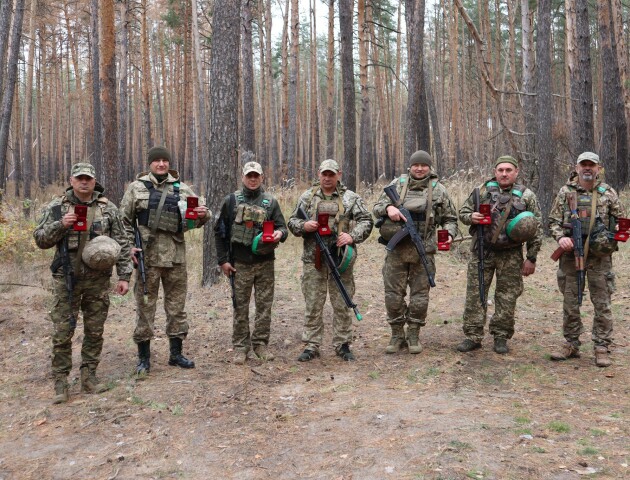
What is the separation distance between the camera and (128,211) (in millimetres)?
5531

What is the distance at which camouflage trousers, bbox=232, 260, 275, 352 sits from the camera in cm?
590

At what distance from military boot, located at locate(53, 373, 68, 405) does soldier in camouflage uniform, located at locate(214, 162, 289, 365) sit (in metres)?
1.69

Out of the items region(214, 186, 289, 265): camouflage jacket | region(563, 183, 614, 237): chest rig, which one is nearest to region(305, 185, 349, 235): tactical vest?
region(214, 186, 289, 265): camouflage jacket

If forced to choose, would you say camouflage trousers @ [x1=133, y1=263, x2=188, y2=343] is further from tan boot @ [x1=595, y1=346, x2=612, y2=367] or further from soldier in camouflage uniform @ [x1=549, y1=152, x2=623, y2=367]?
tan boot @ [x1=595, y1=346, x2=612, y2=367]

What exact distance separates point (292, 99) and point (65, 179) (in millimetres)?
18754

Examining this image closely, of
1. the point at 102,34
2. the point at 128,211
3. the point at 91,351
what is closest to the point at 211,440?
the point at 91,351

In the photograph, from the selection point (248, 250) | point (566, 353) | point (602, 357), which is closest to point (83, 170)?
point (248, 250)

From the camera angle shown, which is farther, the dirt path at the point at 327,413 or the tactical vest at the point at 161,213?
the tactical vest at the point at 161,213

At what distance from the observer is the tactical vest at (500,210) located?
5.85m

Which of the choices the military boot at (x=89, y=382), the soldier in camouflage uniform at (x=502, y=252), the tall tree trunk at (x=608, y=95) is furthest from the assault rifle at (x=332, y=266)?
the tall tree trunk at (x=608, y=95)

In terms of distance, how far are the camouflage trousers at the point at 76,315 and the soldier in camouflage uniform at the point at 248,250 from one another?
1.28 meters

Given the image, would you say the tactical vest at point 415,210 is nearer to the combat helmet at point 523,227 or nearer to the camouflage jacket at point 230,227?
the combat helmet at point 523,227

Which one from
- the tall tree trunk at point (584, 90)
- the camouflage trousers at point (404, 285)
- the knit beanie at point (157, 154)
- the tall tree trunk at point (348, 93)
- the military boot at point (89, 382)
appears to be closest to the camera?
the military boot at point (89, 382)

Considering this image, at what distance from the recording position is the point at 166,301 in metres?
5.79
